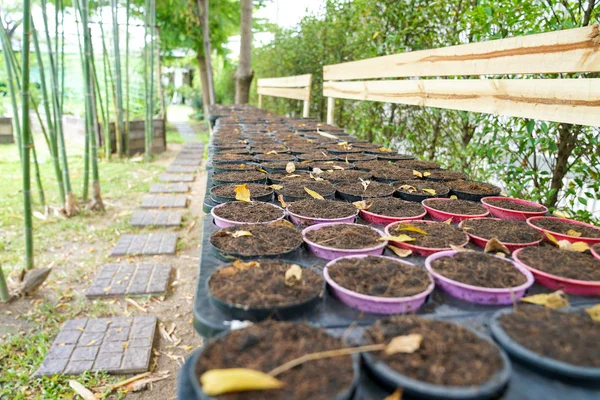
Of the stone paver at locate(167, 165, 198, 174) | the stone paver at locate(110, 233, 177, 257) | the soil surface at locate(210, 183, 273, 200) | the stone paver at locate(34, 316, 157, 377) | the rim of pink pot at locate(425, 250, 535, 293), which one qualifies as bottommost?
the stone paver at locate(34, 316, 157, 377)

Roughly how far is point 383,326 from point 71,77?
36.8 ft

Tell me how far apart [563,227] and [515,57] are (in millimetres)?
1060

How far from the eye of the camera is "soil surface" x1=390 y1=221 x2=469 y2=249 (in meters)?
1.42

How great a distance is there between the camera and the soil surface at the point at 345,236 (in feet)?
4.55

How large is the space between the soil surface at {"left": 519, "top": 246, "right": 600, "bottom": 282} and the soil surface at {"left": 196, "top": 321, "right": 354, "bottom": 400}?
76 centimetres

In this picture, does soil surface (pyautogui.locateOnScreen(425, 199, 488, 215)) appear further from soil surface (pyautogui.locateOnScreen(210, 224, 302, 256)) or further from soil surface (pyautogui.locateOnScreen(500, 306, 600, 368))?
soil surface (pyautogui.locateOnScreen(500, 306, 600, 368))

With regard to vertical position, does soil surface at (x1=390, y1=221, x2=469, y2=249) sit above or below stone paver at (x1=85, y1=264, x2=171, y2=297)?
above

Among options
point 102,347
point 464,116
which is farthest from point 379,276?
point 464,116

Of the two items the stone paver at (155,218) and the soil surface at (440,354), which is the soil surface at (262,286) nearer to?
the soil surface at (440,354)

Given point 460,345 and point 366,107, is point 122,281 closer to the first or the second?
point 460,345

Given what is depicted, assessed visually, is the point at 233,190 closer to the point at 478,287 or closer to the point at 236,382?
the point at 478,287

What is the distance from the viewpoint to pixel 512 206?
1967mm

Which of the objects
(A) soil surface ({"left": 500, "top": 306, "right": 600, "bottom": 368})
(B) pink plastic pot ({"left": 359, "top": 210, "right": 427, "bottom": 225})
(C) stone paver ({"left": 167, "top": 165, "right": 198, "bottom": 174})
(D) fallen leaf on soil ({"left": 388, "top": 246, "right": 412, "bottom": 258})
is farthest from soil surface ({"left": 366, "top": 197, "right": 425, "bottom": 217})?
(C) stone paver ({"left": 167, "top": 165, "right": 198, "bottom": 174})

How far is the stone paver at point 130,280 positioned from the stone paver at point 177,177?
3.18 m
